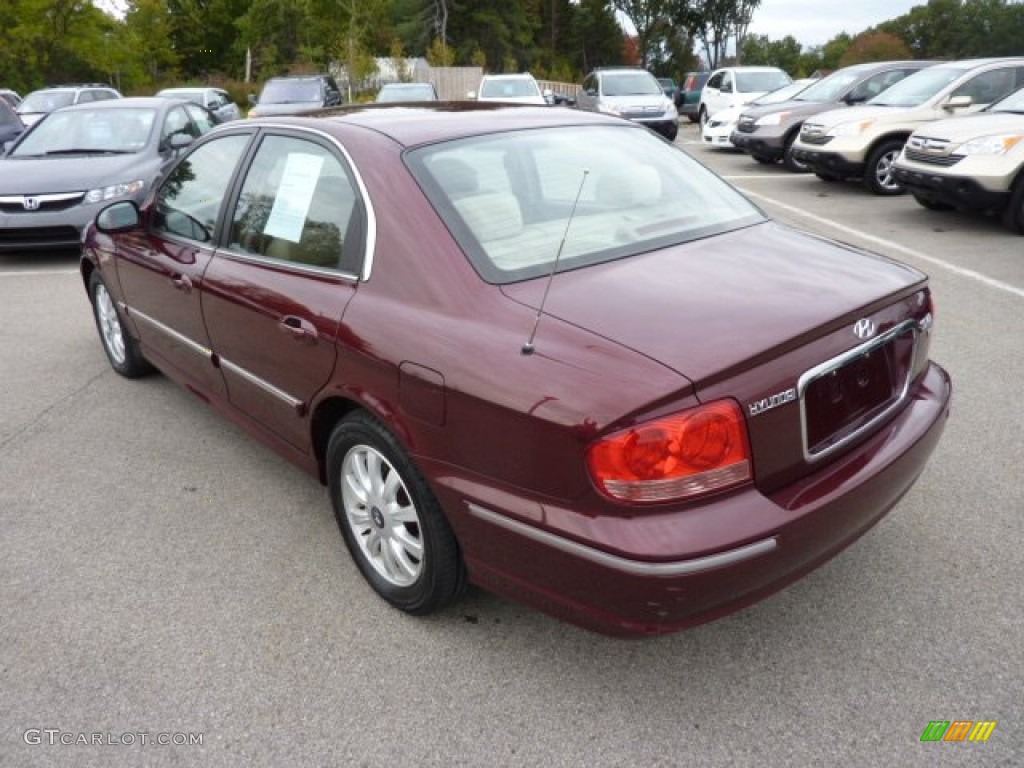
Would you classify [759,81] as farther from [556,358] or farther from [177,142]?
[556,358]

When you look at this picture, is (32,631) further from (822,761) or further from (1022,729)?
(1022,729)

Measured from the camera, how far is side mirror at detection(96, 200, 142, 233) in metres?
4.30

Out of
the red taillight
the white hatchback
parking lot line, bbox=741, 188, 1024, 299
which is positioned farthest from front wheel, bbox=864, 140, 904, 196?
the red taillight

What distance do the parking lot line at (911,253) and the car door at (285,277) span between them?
11.5 feet

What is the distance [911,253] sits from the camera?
8016mm

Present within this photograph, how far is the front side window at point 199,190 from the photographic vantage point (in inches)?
146

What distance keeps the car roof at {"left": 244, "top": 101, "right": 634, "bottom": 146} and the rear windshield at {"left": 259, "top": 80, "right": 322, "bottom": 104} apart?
57.0 feet

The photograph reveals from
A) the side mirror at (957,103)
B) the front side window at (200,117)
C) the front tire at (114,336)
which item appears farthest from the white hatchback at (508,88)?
the front tire at (114,336)

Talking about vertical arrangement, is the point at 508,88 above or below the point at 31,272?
above

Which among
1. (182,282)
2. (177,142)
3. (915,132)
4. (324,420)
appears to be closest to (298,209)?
(324,420)

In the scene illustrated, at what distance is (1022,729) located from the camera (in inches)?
90.9

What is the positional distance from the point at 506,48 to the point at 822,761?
57.7m

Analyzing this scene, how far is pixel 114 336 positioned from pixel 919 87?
36.2 ft

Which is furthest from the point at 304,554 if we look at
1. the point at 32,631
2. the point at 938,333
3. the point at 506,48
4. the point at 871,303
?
the point at 506,48
